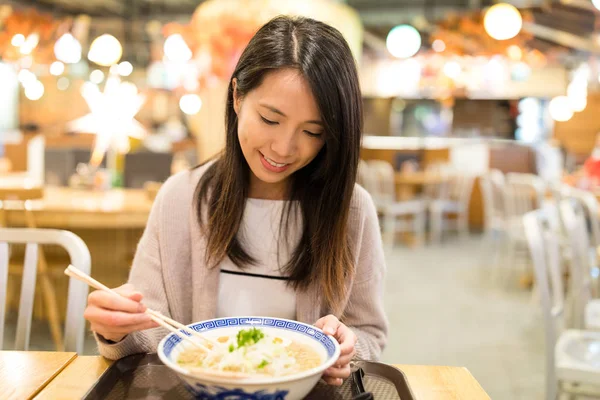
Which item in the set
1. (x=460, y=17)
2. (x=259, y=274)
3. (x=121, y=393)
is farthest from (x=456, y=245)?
(x=121, y=393)

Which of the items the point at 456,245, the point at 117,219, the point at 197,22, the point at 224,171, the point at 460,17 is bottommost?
the point at 456,245

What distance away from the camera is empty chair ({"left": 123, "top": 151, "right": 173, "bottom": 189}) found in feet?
16.5

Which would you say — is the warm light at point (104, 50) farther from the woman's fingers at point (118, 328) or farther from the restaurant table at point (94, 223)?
the woman's fingers at point (118, 328)

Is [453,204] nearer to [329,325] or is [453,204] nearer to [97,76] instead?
[329,325]

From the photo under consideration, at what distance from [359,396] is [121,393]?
372mm

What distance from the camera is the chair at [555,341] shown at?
77.6 inches

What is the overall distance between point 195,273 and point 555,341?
4.63ft

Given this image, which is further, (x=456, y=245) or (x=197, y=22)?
(x=456, y=245)

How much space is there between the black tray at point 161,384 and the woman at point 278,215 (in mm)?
124

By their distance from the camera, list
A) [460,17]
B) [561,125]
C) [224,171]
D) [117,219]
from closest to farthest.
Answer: [224,171] → [117,219] → [460,17] → [561,125]

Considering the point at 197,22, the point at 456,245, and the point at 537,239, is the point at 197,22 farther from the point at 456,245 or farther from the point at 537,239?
the point at 456,245

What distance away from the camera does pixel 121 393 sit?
0.91 meters

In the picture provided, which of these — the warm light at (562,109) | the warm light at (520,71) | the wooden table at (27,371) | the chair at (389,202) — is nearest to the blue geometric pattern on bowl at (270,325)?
the wooden table at (27,371)

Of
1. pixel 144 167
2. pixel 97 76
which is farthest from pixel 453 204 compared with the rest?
pixel 97 76
